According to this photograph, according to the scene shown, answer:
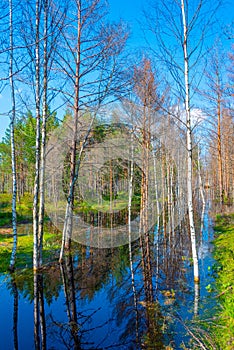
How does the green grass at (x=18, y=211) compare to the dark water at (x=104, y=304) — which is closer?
the dark water at (x=104, y=304)

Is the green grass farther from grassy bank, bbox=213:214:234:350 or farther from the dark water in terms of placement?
grassy bank, bbox=213:214:234:350

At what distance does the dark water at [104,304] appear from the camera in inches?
155

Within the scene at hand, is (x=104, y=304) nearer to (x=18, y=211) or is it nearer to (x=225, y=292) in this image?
(x=225, y=292)

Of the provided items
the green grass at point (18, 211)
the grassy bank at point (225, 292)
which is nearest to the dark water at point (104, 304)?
the grassy bank at point (225, 292)

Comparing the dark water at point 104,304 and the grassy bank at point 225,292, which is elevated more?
the grassy bank at point 225,292

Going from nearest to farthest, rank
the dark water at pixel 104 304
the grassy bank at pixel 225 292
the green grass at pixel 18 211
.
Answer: the grassy bank at pixel 225 292
the dark water at pixel 104 304
the green grass at pixel 18 211

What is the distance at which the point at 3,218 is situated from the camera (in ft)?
61.8

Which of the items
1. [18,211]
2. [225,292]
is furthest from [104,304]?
[18,211]

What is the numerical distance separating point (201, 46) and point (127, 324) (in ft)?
19.9

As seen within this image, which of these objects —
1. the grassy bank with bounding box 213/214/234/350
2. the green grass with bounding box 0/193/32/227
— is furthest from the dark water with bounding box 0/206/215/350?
the green grass with bounding box 0/193/32/227

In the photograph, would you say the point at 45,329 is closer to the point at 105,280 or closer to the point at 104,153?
the point at 105,280

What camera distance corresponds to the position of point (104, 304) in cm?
528

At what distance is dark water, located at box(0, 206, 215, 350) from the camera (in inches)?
155

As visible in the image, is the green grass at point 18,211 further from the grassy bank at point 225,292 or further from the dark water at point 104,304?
the grassy bank at point 225,292
